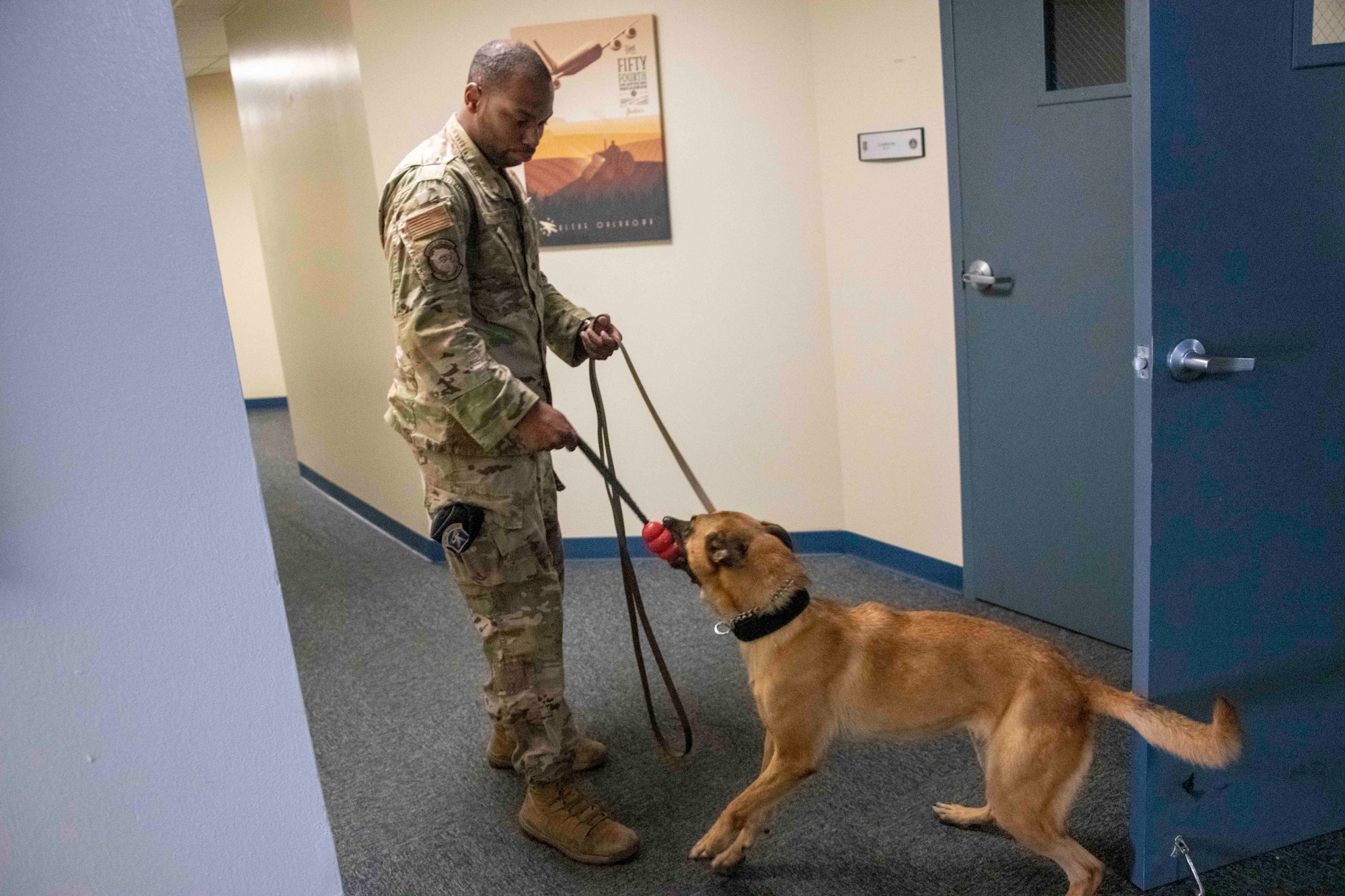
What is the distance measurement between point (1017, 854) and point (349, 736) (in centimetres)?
184

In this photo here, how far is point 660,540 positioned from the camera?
201 centimetres

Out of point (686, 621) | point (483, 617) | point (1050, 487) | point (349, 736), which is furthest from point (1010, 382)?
point (349, 736)

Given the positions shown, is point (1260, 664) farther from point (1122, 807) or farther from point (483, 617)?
point (483, 617)

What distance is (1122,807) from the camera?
2307 millimetres

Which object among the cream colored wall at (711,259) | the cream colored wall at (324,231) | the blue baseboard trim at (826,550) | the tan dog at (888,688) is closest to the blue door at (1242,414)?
the tan dog at (888,688)

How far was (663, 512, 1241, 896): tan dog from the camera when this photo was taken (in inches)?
75.0

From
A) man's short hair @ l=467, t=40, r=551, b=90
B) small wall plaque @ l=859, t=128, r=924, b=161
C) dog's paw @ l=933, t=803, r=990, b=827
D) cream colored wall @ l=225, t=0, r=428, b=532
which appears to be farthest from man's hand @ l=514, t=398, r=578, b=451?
cream colored wall @ l=225, t=0, r=428, b=532

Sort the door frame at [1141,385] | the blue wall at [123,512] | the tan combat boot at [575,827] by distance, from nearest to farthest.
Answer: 1. the blue wall at [123,512]
2. the door frame at [1141,385]
3. the tan combat boot at [575,827]

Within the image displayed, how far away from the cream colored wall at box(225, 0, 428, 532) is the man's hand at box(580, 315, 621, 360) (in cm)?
190

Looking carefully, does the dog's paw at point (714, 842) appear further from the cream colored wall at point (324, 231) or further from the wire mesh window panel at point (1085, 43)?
the cream colored wall at point (324, 231)

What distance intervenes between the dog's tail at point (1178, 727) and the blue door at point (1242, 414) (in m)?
0.07

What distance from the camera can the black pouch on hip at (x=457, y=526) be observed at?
2.14 metres

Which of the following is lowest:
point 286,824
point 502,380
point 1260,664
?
point 1260,664

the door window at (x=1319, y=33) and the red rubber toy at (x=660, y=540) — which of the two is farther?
the red rubber toy at (x=660, y=540)
